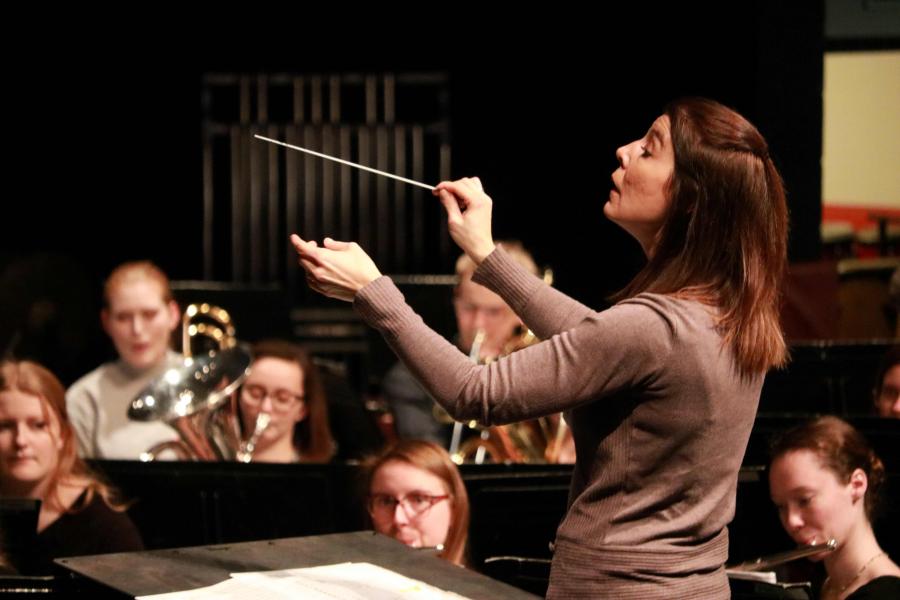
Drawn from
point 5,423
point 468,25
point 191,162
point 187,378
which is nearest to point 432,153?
point 468,25

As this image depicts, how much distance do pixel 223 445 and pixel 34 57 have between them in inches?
164

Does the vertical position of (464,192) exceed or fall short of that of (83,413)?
it exceeds it

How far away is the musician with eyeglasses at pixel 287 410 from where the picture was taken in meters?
4.22

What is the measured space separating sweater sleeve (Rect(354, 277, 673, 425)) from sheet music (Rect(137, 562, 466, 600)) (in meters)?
0.28

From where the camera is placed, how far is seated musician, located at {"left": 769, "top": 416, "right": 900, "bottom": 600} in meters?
2.76

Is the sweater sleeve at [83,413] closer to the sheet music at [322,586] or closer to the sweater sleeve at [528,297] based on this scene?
the sheet music at [322,586]

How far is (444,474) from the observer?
308cm

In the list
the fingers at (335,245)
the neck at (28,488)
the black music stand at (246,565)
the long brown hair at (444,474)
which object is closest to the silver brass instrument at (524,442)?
the long brown hair at (444,474)

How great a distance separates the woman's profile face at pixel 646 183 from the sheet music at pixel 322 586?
1.84 feet

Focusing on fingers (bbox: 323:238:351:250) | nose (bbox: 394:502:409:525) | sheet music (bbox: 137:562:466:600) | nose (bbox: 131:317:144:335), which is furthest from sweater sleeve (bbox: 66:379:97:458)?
fingers (bbox: 323:238:351:250)

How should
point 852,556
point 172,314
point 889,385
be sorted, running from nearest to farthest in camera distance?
1. point 852,556
2. point 889,385
3. point 172,314

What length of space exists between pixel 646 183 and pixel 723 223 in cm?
12

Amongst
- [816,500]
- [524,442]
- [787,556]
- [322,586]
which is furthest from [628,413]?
[524,442]

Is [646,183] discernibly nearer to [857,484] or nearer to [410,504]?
[857,484]
